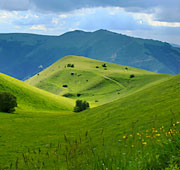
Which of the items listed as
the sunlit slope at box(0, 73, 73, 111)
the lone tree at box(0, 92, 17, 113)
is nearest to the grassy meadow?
the sunlit slope at box(0, 73, 73, 111)

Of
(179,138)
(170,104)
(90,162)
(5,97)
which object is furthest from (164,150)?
(5,97)

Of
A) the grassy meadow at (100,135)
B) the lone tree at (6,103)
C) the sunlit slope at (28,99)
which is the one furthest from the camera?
the sunlit slope at (28,99)

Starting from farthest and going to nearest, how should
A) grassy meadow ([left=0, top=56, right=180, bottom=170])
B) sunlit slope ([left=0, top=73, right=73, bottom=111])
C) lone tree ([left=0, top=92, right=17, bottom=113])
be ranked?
sunlit slope ([left=0, top=73, right=73, bottom=111]), lone tree ([left=0, top=92, right=17, bottom=113]), grassy meadow ([left=0, top=56, right=180, bottom=170])

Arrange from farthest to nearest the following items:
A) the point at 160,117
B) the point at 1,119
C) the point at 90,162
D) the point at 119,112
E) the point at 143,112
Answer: the point at 1,119 < the point at 119,112 < the point at 143,112 < the point at 160,117 < the point at 90,162

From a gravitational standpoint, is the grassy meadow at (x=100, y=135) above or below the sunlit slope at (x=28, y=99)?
below

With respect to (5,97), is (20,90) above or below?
above

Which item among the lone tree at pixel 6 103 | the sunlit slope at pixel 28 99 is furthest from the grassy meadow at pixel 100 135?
the lone tree at pixel 6 103

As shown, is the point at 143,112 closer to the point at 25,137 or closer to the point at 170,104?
the point at 170,104

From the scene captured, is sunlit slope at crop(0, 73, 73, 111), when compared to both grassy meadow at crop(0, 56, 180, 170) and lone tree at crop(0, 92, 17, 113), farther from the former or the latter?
lone tree at crop(0, 92, 17, 113)

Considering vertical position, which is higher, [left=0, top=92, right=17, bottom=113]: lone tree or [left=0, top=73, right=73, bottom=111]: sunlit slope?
[left=0, top=73, right=73, bottom=111]: sunlit slope

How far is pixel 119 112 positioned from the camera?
38.8 m

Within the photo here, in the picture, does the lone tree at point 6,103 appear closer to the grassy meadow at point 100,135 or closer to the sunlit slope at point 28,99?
the grassy meadow at point 100,135

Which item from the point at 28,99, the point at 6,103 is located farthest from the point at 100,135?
the point at 28,99

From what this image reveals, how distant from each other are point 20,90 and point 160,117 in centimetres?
6784
